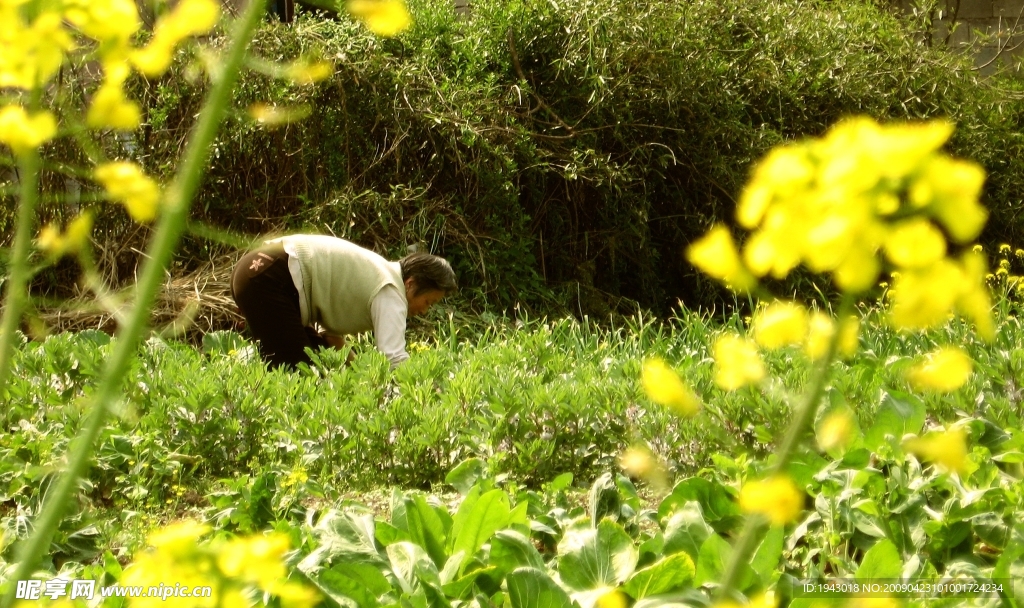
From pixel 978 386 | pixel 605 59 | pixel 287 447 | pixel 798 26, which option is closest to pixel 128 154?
pixel 605 59

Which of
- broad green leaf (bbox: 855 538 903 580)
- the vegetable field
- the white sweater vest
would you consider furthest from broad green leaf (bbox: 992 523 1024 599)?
the white sweater vest

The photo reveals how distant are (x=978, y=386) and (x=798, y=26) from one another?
222 inches

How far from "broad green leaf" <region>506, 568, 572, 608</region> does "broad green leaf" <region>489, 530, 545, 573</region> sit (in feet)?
0.72

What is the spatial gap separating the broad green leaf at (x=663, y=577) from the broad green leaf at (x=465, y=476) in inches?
34.9

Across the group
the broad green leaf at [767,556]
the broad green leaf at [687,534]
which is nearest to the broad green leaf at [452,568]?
the broad green leaf at [687,534]

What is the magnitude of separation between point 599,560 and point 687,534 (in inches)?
7.6

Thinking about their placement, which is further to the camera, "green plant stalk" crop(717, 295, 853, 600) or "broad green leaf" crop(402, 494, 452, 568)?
"broad green leaf" crop(402, 494, 452, 568)

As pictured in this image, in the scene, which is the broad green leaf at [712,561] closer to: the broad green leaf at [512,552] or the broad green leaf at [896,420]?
the broad green leaf at [512,552]

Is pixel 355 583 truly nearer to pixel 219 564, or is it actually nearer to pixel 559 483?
pixel 559 483

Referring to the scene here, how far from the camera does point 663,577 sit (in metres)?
1.70

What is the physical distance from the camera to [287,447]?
125 inches

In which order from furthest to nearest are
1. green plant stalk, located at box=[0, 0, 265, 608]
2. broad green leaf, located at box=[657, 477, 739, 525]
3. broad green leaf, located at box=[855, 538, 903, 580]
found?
broad green leaf, located at box=[657, 477, 739, 525]
broad green leaf, located at box=[855, 538, 903, 580]
green plant stalk, located at box=[0, 0, 265, 608]

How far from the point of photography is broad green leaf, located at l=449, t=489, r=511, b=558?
2029 millimetres

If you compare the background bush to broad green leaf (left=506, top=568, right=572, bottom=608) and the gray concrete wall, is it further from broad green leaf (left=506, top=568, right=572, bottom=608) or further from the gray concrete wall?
broad green leaf (left=506, top=568, right=572, bottom=608)
